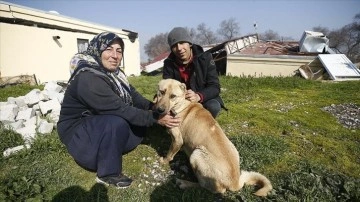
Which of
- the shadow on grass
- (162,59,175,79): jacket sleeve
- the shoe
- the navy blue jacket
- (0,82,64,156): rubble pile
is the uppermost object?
(162,59,175,79): jacket sleeve

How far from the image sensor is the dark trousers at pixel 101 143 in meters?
3.45

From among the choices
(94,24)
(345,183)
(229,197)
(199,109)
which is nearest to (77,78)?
(199,109)

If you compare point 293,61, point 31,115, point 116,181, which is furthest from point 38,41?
point 293,61

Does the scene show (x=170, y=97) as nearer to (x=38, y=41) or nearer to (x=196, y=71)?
(x=196, y=71)

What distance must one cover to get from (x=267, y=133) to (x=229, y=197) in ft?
8.43

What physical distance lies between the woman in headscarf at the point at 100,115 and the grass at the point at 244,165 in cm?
30

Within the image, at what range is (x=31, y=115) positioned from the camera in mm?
5445

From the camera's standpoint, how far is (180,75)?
487 centimetres

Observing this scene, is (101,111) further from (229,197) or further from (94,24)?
(94,24)

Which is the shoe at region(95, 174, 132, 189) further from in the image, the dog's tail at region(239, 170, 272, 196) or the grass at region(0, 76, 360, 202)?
the dog's tail at region(239, 170, 272, 196)

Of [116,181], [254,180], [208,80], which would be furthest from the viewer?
[208,80]

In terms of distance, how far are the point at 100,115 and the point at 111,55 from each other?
3.10 ft

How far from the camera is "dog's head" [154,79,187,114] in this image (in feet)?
12.4

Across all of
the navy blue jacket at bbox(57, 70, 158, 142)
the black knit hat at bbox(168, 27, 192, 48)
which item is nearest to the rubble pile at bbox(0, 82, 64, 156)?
the navy blue jacket at bbox(57, 70, 158, 142)
